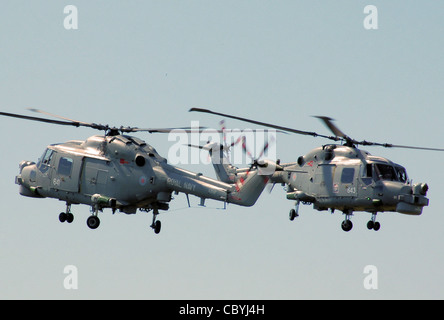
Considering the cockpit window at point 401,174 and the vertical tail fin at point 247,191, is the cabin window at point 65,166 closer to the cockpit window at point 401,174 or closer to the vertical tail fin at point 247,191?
the vertical tail fin at point 247,191

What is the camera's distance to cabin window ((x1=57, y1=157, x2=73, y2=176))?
210ft

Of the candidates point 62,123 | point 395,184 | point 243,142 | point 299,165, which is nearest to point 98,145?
point 62,123

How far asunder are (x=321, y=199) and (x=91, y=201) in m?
14.1

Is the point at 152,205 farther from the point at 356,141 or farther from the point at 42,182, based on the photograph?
the point at 356,141

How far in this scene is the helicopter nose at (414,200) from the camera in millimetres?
64438

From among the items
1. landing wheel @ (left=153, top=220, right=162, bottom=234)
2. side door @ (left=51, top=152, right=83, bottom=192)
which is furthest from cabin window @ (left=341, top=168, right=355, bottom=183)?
side door @ (left=51, top=152, right=83, bottom=192)

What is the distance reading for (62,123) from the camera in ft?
209

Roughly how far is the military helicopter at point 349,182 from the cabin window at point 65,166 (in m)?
11.7

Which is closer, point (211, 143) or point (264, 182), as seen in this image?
point (264, 182)

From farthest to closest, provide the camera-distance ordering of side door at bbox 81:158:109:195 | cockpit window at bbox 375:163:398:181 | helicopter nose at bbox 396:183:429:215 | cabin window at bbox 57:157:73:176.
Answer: cockpit window at bbox 375:163:398:181, helicopter nose at bbox 396:183:429:215, cabin window at bbox 57:157:73:176, side door at bbox 81:158:109:195

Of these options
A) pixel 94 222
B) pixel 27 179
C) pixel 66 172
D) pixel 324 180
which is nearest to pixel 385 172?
pixel 324 180

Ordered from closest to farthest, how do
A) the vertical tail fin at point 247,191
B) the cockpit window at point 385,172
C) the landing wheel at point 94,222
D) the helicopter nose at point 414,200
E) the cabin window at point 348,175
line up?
the vertical tail fin at point 247,191 → the landing wheel at point 94,222 → the helicopter nose at point 414,200 → the cockpit window at point 385,172 → the cabin window at point 348,175

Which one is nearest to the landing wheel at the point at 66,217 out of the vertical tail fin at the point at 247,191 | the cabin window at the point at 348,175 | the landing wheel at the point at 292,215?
the vertical tail fin at the point at 247,191

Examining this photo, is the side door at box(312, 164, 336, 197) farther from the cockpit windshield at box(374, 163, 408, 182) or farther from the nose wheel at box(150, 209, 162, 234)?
the nose wheel at box(150, 209, 162, 234)
